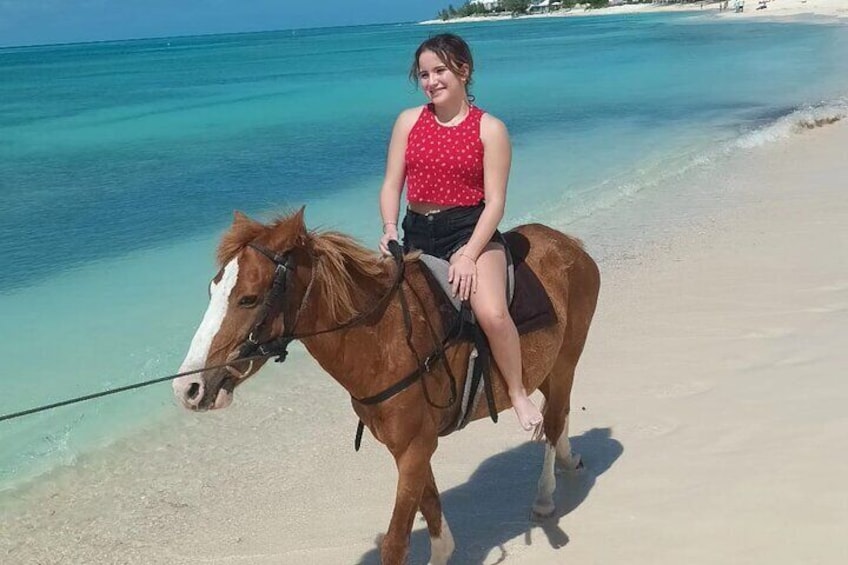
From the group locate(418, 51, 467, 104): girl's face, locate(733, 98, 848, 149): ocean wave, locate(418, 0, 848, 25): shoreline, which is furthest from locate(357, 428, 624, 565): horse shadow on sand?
locate(418, 0, 848, 25): shoreline

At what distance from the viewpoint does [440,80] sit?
345cm

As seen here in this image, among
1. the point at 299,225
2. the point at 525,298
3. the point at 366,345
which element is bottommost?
the point at 525,298

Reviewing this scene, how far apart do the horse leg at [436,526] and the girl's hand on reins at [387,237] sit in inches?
42.0

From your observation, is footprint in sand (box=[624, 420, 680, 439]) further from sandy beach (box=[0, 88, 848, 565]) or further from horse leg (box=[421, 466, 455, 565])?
horse leg (box=[421, 466, 455, 565])

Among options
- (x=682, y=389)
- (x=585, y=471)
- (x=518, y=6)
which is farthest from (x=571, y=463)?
(x=518, y=6)

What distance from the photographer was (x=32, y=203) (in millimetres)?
15375

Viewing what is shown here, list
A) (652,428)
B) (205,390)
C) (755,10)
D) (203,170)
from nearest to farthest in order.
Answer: (205,390) → (652,428) → (203,170) → (755,10)

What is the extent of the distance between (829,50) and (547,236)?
4335 centimetres

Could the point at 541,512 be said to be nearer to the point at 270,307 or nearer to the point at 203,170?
the point at 270,307

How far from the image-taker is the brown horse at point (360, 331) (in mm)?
2720

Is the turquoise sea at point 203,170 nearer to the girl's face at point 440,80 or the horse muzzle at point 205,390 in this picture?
the horse muzzle at point 205,390

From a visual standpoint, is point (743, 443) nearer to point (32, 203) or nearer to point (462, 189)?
point (462, 189)

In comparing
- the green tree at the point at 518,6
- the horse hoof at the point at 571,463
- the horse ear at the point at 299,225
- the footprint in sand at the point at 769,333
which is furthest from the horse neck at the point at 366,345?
the green tree at the point at 518,6

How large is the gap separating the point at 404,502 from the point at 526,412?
71 centimetres
